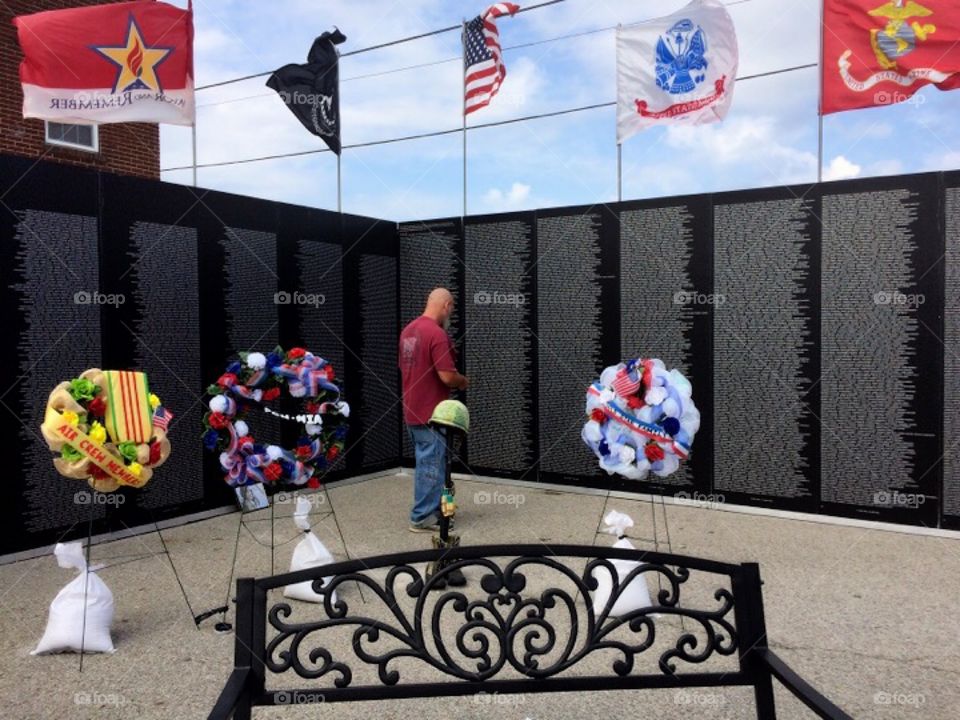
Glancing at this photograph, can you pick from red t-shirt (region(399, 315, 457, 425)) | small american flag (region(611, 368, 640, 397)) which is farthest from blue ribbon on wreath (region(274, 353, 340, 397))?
small american flag (region(611, 368, 640, 397))

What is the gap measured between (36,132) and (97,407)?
6.83 m

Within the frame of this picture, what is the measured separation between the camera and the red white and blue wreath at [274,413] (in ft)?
12.7

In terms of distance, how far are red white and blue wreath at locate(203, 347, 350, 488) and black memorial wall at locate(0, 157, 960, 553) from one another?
4.77ft

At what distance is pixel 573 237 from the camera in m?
6.28

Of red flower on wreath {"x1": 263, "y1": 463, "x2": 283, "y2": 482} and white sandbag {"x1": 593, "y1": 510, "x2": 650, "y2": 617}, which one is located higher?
red flower on wreath {"x1": 263, "y1": 463, "x2": 283, "y2": 482}

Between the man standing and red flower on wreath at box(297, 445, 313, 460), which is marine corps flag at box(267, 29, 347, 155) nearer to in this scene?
the man standing

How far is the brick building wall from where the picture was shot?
8102 millimetres

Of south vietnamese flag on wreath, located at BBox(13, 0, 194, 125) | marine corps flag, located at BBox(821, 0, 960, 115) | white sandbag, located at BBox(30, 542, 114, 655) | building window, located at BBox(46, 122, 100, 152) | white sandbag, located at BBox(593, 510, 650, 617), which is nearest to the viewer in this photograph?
white sandbag, located at BBox(30, 542, 114, 655)

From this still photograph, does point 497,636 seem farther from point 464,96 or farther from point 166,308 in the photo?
point 464,96

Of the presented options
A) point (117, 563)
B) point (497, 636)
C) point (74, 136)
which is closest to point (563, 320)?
point (117, 563)

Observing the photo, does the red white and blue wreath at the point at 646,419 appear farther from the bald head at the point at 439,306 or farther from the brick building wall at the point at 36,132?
the brick building wall at the point at 36,132

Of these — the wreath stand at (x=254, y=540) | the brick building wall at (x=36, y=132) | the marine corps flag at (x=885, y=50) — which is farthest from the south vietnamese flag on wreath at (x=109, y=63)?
the marine corps flag at (x=885, y=50)

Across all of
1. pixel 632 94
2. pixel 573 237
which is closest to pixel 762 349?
pixel 573 237

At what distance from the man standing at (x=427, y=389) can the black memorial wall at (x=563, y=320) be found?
1388 millimetres
